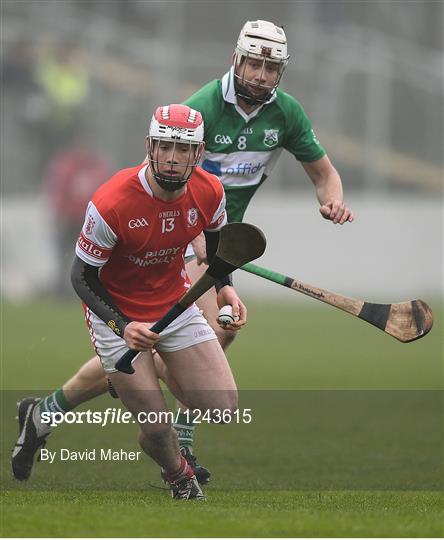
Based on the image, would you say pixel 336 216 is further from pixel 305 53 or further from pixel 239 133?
pixel 305 53

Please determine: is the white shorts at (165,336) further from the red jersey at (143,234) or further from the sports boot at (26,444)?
the sports boot at (26,444)

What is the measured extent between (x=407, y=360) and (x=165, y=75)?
8.46 m

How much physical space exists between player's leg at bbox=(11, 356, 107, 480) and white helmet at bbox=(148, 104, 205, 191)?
1422mm

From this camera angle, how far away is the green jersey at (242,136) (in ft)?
23.9

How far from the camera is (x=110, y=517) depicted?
5152 mm

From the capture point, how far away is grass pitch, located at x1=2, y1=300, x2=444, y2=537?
16.9 ft

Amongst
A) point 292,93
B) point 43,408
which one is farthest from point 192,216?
point 292,93

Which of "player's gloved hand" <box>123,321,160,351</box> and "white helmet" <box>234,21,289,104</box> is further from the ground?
"white helmet" <box>234,21,289,104</box>

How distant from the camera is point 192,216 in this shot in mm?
6293

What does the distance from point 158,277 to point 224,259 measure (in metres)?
0.55

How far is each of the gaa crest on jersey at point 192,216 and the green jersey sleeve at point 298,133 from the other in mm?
1303

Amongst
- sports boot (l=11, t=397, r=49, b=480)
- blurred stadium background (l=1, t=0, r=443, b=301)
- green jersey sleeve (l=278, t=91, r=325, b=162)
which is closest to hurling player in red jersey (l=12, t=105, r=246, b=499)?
sports boot (l=11, t=397, r=49, b=480)

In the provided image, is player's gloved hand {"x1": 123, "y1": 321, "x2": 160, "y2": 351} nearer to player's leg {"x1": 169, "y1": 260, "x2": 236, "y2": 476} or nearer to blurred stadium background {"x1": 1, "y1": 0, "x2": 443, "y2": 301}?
player's leg {"x1": 169, "y1": 260, "x2": 236, "y2": 476}

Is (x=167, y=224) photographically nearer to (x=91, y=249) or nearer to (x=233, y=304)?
(x=91, y=249)
